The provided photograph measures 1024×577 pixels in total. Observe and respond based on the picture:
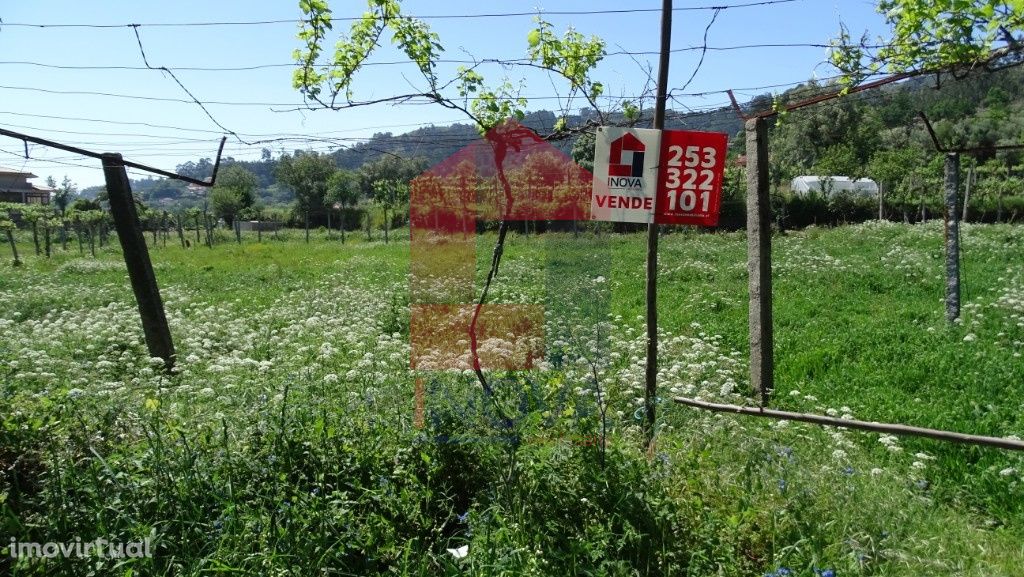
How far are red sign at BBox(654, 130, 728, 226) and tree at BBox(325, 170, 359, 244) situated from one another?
121ft

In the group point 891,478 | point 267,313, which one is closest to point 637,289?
point 267,313

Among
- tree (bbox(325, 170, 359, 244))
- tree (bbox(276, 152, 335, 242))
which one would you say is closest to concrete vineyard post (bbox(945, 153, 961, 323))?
tree (bbox(325, 170, 359, 244))

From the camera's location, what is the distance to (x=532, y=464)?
346cm

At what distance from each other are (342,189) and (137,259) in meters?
35.6

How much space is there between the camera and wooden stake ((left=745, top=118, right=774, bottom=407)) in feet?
18.2

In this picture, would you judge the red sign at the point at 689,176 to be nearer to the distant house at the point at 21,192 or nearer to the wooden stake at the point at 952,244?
the wooden stake at the point at 952,244

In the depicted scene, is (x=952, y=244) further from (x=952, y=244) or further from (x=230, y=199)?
(x=230, y=199)

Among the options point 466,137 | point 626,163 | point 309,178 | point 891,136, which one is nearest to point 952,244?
point 626,163

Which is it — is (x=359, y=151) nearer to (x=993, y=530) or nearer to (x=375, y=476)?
(x=375, y=476)

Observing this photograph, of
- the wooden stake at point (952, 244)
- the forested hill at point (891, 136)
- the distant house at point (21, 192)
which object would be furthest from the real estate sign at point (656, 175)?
the distant house at point (21, 192)

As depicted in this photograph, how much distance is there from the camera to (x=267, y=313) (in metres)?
9.84

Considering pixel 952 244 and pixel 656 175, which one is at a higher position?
pixel 656 175

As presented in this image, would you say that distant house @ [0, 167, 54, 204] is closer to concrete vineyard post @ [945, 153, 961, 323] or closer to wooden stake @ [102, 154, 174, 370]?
wooden stake @ [102, 154, 174, 370]

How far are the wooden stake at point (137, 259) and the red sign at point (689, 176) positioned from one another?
16.9 feet
